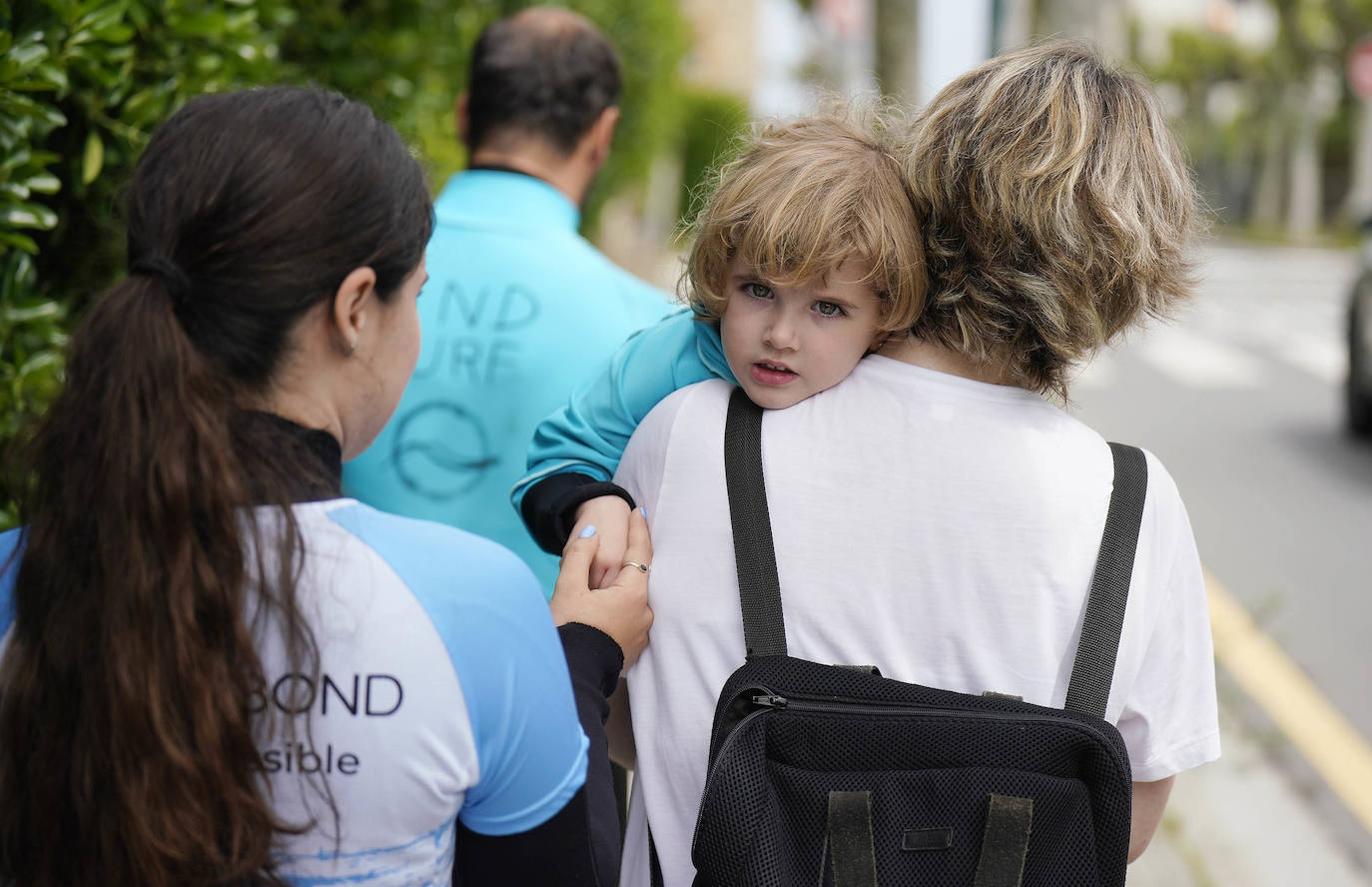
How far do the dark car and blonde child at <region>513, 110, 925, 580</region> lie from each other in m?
8.00

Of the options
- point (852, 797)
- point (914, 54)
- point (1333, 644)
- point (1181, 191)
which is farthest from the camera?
point (914, 54)

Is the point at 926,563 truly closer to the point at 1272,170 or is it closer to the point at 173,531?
the point at 173,531

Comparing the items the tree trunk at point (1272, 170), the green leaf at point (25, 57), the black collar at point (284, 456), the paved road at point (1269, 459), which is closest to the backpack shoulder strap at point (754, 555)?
the black collar at point (284, 456)

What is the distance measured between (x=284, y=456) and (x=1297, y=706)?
14.9ft

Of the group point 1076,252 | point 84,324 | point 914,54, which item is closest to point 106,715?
point 84,324

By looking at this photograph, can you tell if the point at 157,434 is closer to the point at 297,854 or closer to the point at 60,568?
the point at 60,568

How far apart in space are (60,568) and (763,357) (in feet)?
2.62

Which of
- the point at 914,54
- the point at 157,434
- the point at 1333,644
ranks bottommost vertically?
the point at 1333,644

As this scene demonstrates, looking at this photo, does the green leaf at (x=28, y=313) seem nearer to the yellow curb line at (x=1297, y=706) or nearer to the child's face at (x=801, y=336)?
the child's face at (x=801, y=336)

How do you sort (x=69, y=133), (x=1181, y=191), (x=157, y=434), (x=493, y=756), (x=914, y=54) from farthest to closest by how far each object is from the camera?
(x=914, y=54), (x=69, y=133), (x=1181, y=191), (x=493, y=756), (x=157, y=434)

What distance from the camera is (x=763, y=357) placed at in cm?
155

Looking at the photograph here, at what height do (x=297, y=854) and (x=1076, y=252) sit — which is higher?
(x=1076, y=252)

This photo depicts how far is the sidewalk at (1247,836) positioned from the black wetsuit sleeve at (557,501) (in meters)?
2.50

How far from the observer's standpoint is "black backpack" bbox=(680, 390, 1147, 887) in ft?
4.53
